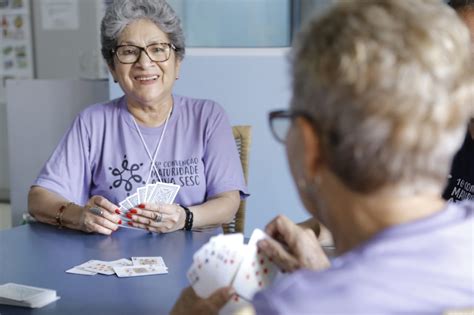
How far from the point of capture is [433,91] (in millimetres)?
883

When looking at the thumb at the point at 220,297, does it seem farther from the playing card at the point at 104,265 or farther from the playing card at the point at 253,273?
the playing card at the point at 104,265

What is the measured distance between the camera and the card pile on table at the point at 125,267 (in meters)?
1.78

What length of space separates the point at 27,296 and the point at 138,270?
0.32m

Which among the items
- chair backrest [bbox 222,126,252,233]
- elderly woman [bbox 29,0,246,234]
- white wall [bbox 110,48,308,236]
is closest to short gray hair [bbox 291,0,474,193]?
elderly woman [bbox 29,0,246,234]

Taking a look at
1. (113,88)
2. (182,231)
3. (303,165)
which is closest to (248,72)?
(113,88)

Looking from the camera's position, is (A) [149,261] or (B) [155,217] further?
(B) [155,217]

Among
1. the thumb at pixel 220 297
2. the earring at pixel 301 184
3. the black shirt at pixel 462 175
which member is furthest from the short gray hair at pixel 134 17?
the earring at pixel 301 184

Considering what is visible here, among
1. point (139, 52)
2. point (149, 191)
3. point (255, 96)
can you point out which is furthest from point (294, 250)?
point (255, 96)

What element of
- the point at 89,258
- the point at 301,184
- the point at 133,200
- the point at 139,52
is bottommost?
the point at 89,258

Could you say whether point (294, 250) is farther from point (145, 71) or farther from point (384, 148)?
point (145, 71)

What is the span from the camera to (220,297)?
4.08 ft

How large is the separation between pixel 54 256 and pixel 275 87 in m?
1.70

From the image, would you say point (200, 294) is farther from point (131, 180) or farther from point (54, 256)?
point (131, 180)

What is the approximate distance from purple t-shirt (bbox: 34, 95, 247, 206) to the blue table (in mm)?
224
